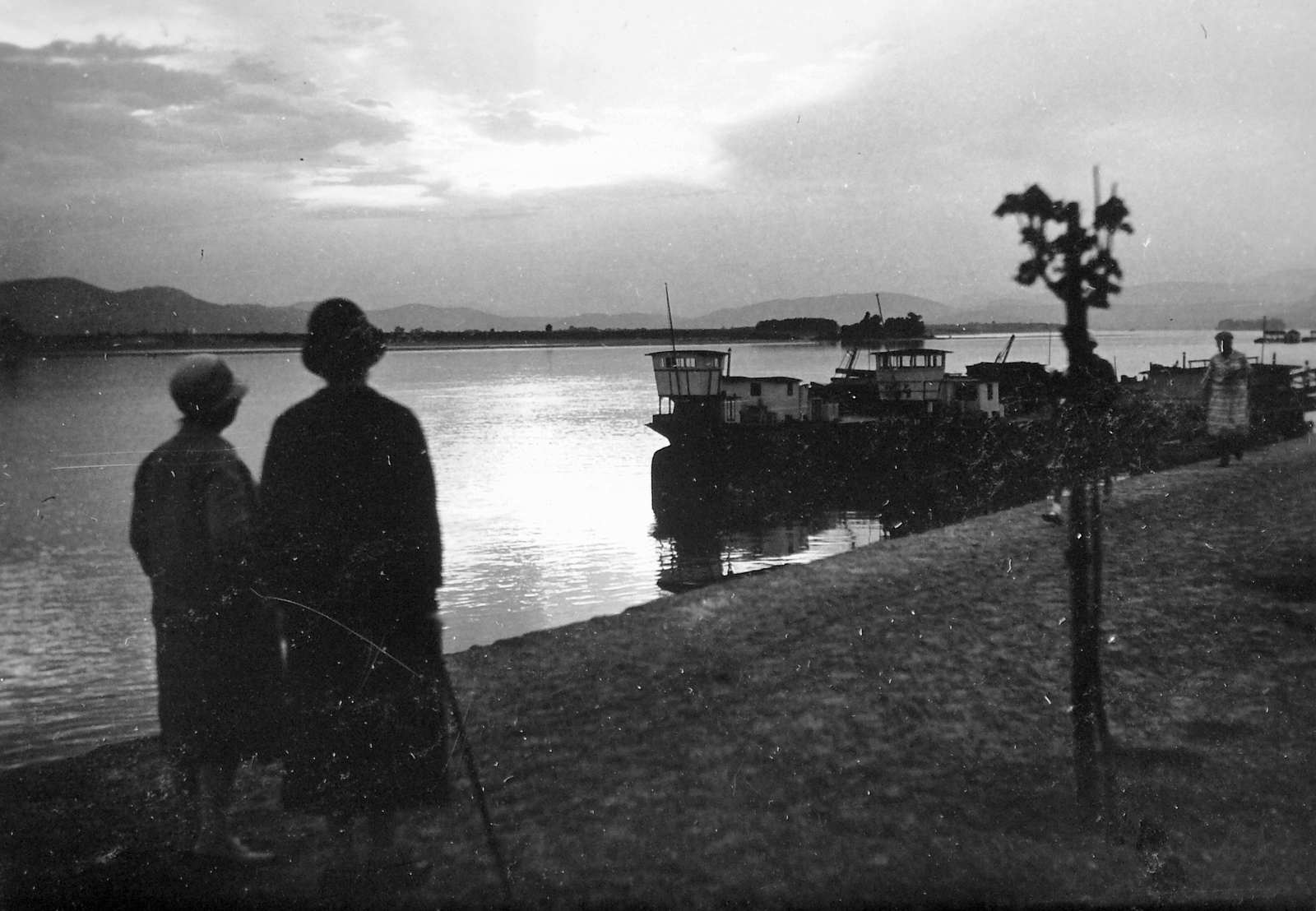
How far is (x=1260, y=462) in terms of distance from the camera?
388 cm

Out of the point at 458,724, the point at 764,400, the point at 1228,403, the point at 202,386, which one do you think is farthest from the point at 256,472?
the point at 764,400

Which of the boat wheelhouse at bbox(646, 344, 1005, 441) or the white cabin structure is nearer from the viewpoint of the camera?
the boat wheelhouse at bbox(646, 344, 1005, 441)

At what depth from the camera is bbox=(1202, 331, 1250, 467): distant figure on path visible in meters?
3.51

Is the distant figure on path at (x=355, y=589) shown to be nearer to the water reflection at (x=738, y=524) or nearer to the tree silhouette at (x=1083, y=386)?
the tree silhouette at (x=1083, y=386)

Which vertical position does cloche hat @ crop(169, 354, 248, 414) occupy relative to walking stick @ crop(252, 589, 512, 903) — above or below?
above

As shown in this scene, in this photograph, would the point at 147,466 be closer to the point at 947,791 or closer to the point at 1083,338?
the point at 947,791

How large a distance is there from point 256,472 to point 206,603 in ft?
1.13

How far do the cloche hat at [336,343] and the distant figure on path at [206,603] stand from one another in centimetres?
20

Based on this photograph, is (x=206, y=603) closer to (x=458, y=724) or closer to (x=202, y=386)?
(x=202, y=386)

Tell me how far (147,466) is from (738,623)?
228 centimetres

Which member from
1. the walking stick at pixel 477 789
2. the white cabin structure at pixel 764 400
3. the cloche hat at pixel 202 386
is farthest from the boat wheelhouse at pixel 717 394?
the cloche hat at pixel 202 386

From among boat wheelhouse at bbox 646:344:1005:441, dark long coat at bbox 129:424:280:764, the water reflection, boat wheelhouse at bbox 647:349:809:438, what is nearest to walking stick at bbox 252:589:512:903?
dark long coat at bbox 129:424:280:764

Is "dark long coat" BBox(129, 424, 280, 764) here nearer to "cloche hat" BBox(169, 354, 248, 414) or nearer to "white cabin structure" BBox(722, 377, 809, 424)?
"cloche hat" BBox(169, 354, 248, 414)

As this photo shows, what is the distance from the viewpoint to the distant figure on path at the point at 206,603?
1.87 meters
